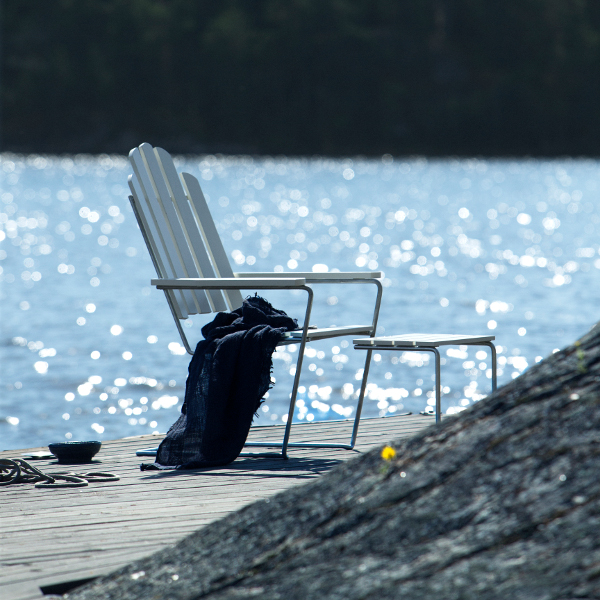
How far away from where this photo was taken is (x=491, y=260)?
2612 centimetres

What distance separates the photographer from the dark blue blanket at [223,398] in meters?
4.07

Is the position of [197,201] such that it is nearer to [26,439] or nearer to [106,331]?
[26,439]

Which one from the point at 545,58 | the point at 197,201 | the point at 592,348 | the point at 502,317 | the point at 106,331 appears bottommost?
the point at 592,348

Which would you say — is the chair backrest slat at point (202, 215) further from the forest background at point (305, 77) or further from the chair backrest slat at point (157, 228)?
the forest background at point (305, 77)

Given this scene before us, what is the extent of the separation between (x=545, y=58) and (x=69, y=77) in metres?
35.3

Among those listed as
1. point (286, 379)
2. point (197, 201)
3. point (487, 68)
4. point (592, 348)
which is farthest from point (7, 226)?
point (487, 68)

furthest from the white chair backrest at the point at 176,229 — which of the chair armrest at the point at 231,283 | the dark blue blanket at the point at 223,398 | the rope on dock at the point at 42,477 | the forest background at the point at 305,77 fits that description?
the forest background at the point at 305,77

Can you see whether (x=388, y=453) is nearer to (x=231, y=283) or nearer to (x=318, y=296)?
(x=231, y=283)

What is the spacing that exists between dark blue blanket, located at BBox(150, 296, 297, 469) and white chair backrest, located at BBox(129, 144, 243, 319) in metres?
0.52

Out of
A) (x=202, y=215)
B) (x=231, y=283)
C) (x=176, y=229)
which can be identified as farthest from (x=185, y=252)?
(x=231, y=283)

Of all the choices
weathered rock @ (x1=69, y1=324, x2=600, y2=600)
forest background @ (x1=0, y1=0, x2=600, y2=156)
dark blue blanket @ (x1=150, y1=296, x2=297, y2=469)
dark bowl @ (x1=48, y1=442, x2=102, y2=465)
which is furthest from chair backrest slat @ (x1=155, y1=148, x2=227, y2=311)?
forest background @ (x1=0, y1=0, x2=600, y2=156)

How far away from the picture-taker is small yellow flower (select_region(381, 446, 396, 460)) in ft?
7.75

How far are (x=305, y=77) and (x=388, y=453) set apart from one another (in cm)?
8143

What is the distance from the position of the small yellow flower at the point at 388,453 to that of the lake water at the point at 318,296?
→ 19.5 feet
